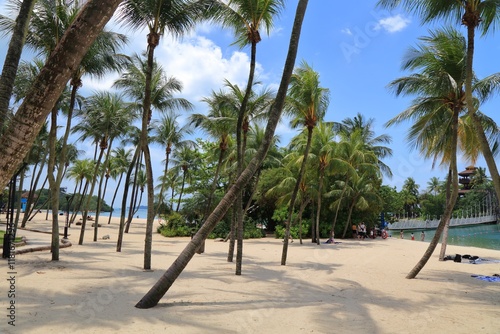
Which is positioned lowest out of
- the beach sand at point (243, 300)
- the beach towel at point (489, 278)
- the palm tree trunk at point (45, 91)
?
the beach sand at point (243, 300)

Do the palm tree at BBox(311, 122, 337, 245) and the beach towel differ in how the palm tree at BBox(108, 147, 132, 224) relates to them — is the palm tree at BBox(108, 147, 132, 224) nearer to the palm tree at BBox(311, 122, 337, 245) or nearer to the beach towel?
the palm tree at BBox(311, 122, 337, 245)

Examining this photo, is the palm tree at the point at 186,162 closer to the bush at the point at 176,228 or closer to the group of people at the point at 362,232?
the bush at the point at 176,228

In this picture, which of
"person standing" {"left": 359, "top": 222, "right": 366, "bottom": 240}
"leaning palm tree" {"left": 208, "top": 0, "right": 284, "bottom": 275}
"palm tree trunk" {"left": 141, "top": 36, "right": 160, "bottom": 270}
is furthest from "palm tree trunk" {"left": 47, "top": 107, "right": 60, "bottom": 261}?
"person standing" {"left": 359, "top": 222, "right": 366, "bottom": 240}

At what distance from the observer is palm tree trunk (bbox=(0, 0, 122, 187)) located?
2719mm

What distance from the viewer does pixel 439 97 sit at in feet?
37.2

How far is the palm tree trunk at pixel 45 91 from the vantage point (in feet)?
8.92

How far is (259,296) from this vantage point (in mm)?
7469

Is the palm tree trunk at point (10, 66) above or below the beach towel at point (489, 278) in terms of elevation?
above

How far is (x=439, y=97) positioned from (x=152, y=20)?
891 cm

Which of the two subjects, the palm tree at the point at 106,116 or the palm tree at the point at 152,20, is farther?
the palm tree at the point at 106,116

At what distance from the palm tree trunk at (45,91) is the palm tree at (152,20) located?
22.2 ft

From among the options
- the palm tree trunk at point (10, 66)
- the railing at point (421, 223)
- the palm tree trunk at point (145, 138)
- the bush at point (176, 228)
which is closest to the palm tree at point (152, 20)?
the palm tree trunk at point (145, 138)

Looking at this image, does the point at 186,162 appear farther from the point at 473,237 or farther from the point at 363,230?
the point at 473,237

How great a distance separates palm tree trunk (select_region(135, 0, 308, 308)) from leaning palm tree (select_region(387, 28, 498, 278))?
561 cm
